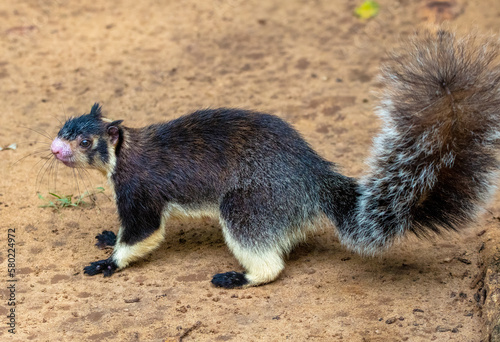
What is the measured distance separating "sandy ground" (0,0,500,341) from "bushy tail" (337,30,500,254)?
65cm

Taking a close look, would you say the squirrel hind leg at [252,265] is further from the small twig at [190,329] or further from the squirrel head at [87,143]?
the squirrel head at [87,143]

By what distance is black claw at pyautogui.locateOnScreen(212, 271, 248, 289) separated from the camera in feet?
17.8

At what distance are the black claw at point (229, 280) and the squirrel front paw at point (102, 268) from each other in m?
0.93

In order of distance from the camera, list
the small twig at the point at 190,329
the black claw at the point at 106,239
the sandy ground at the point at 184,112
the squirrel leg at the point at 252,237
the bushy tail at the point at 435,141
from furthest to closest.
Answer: the black claw at the point at 106,239
the squirrel leg at the point at 252,237
the sandy ground at the point at 184,112
the small twig at the point at 190,329
the bushy tail at the point at 435,141

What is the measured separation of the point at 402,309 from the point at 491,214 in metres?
1.85

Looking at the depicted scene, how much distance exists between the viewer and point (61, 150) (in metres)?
5.54

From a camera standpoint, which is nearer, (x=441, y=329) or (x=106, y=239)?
(x=441, y=329)

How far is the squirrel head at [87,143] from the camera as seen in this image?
18.3 feet

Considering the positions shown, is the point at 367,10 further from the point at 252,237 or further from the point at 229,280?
the point at 229,280

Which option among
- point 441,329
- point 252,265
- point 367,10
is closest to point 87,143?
point 252,265

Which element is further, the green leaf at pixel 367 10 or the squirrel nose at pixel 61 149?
the green leaf at pixel 367 10

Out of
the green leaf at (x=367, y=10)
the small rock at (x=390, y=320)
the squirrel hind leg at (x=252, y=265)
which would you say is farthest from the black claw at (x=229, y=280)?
the green leaf at (x=367, y=10)

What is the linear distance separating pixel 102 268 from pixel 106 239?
51cm

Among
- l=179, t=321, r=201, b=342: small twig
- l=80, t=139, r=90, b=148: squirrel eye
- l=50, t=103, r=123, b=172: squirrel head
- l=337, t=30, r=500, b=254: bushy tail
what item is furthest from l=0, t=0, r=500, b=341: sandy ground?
l=80, t=139, r=90, b=148: squirrel eye
